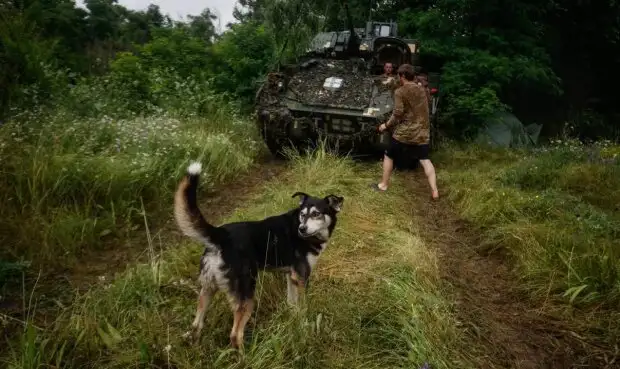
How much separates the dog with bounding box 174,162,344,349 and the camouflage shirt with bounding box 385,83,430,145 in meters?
3.04

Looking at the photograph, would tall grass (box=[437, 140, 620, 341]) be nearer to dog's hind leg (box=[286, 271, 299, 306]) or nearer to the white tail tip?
dog's hind leg (box=[286, 271, 299, 306])

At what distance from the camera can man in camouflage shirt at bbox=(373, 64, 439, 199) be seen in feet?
19.1

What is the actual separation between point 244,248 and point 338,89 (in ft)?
17.2

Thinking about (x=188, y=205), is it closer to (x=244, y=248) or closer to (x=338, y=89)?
(x=244, y=248)

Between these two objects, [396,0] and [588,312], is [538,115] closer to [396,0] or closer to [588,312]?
[396,0]

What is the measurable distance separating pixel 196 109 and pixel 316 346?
6.47 meters

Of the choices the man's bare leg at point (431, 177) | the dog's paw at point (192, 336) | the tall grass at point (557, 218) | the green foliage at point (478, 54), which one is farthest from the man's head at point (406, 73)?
the green foliage at point (478, 54)

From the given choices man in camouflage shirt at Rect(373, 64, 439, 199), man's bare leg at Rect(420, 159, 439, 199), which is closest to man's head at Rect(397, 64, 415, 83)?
man in camouflage shirt at Rect(373, 64, 439, 199)

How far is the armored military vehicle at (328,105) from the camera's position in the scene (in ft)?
23.2

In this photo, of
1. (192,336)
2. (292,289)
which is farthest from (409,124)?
(192,336)

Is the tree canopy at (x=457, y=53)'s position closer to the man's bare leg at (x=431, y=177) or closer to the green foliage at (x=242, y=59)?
the green foliage at (x=242, y=59)

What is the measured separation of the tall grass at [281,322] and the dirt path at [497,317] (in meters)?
0.18

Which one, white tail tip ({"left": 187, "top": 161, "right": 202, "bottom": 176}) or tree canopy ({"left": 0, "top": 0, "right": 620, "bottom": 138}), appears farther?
tree canopy ({"left": 0, "top": 0, "right": 620, "bottom": 138})

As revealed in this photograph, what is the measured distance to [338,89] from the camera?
7453mm
